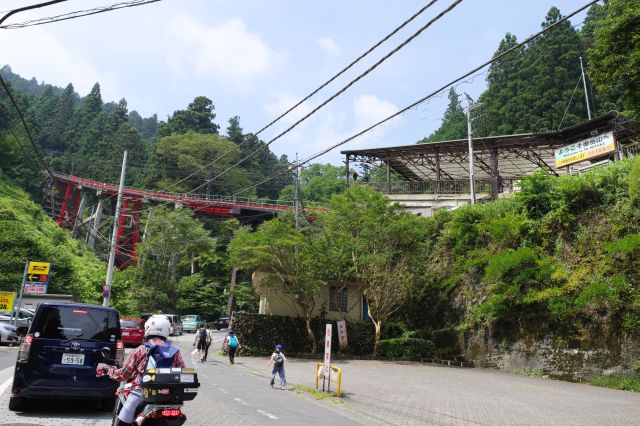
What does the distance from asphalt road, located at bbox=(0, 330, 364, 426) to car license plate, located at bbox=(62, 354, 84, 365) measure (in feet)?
2.64

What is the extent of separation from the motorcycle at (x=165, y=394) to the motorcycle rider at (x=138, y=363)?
0.37 ft

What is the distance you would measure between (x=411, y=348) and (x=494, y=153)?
50.1 ft

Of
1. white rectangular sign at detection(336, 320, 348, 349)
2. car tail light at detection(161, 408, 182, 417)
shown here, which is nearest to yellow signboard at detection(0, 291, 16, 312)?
white rectangular sign at detection(336, 320, 348, 349)

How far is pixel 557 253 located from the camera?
68.6ft

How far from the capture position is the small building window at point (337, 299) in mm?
28466

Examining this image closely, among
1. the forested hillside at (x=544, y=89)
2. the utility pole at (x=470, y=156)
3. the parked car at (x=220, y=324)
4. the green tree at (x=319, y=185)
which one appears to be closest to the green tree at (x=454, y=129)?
the forested hillside at (x=544, y=89)

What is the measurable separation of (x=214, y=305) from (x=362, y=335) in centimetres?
2443

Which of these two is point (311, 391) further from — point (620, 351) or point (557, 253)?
point (557, 253)

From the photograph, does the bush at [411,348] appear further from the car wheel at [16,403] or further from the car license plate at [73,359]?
the car wheel at [16,403]

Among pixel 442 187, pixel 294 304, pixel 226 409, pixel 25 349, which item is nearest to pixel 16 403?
pixel 25 349

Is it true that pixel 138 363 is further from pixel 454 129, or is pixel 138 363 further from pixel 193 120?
pixel 193 120

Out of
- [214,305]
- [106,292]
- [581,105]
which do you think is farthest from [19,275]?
[581,105]

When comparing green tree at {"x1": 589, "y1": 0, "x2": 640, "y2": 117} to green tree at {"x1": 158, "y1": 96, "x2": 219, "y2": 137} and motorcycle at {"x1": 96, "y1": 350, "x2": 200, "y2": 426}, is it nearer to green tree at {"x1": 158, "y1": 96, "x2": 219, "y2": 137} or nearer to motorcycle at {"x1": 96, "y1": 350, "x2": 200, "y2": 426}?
motorcycle at {"x1": 96, "y1": 350, "x2": 200, "y2": 426}

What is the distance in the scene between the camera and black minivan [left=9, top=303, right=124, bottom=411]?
7.21 m
